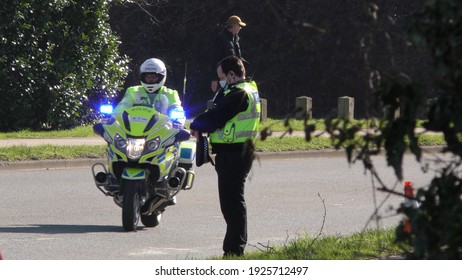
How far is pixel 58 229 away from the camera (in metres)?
11.3

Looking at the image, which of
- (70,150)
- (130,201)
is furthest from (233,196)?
(70,150)

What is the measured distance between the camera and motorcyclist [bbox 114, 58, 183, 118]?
11456 millimetres

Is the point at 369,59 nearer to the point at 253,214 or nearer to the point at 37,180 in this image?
the point at 253,214

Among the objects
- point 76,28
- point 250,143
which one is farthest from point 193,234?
point 76,28

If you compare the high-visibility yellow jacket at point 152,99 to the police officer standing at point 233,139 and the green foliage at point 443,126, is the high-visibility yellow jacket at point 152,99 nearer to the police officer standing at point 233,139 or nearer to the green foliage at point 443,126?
the police officer standing at point 233,139

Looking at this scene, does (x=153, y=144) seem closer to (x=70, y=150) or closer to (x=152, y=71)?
(x=152, y=71)

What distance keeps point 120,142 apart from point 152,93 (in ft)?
2.51

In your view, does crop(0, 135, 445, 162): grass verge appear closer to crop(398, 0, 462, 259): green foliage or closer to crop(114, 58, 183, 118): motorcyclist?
crop(114, 58, 183, 118): motorcyclist

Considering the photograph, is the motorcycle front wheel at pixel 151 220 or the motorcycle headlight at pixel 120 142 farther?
the motorcycle front wheel at pixel 151 220

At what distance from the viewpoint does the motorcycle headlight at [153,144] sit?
11.0 m

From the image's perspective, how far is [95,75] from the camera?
22594 millimetres

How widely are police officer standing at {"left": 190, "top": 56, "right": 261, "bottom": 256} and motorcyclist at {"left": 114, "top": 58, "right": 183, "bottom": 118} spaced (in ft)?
6.99

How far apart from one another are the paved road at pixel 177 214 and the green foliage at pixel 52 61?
166 inches

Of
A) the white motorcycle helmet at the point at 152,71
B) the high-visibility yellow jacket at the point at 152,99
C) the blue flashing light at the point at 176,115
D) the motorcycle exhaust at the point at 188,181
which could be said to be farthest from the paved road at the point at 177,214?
the white motorcycle helmet at the point at 152,71
